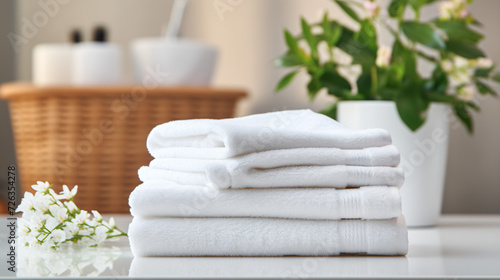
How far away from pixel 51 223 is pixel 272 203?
10.7 inches

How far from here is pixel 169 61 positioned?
1.62 metres

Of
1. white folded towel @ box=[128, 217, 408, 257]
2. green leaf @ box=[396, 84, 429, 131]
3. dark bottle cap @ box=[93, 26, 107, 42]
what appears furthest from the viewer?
dark bottle cap @ box=[93, 26, 107, 42]

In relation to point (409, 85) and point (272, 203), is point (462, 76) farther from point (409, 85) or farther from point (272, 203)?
point (272, 203)

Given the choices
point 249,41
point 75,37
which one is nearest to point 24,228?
point 75,37

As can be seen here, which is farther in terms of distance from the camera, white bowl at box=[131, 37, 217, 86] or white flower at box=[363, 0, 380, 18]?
white bowl at box=[131, 37, 217, 86]

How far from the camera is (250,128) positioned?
2.24 ft

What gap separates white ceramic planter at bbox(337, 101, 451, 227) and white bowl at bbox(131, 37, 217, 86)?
0.61 metres

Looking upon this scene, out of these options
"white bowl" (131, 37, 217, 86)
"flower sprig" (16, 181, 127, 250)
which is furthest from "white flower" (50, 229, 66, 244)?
"white bowl" (131, 37, 217, 86)

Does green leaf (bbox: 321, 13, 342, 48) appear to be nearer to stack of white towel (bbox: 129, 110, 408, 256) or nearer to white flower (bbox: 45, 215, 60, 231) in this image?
stack of white towel (bbox: 129, 110, 408, 256)

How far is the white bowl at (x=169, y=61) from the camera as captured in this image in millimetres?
1617

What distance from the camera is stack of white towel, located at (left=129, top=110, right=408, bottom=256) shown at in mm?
680

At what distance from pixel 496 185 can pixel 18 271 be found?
4.08ft

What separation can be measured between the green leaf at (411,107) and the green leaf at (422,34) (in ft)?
0.27

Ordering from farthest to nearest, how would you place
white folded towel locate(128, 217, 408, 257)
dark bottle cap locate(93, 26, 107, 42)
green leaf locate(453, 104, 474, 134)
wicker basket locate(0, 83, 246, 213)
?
dark bottle cap locate(93, 26, 107, 42) < wicker basket locate(0, 83, 246, 213) < green leaf locate(453, 104, 474, 134) < white folded towel locate(128, 217, 408, 257)
